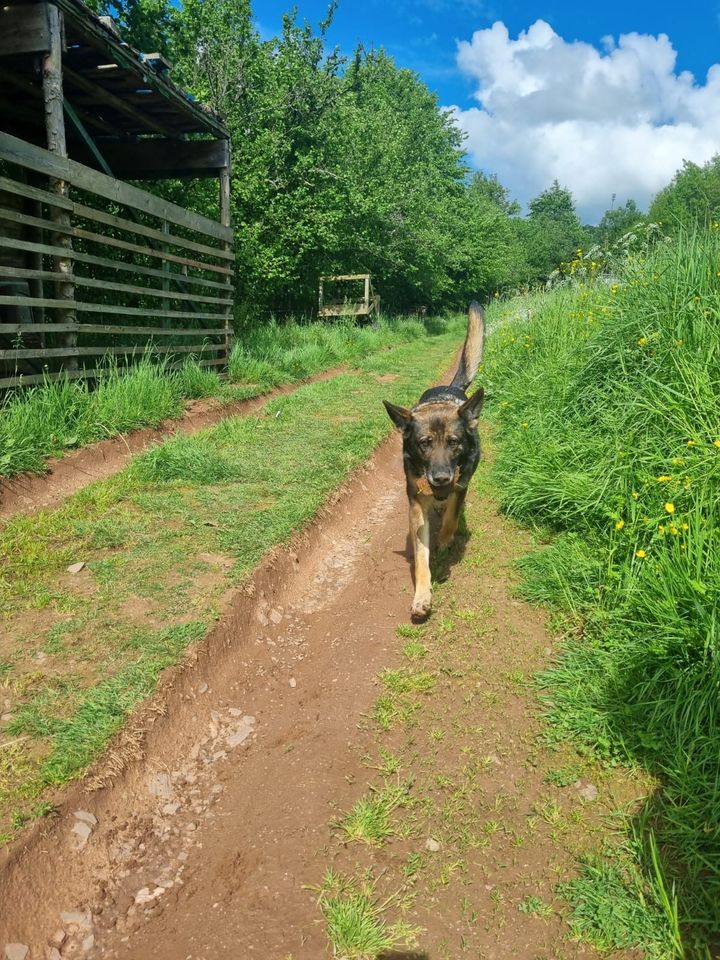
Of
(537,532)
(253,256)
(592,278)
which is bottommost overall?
(537,532)

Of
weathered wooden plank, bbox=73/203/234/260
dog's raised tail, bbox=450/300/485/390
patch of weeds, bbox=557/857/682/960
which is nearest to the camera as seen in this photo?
patch of weeds, bbox=557/857/682/960

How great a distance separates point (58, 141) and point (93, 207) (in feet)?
8.77

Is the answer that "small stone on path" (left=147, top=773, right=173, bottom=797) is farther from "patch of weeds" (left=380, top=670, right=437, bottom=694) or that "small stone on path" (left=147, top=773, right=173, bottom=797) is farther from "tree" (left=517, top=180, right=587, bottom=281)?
"tree" (left=517, top=180, right=587, bottom=281)

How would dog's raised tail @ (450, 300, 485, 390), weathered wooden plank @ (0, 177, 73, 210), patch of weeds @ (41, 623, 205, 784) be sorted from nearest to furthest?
patch of weeds @ (41, 623, 205, 784) → weathered wooden plank @ (0, 177, 73, 210) → dog's raised tail @ (450, 300, 485, 390)

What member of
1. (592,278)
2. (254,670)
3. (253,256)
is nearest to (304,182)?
(253,256)

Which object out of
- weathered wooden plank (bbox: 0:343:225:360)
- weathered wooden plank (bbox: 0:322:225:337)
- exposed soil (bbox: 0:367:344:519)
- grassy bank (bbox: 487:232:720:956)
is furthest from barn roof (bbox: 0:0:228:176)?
grassy bank (bbox: 487:232:720:956)

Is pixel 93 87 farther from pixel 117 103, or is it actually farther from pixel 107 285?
pixel 107 285

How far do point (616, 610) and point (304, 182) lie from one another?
14.5m

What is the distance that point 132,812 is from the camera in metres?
2.37

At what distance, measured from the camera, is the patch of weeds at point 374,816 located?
89.4 inches

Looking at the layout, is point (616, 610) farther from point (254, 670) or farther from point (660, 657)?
point (254, 670)

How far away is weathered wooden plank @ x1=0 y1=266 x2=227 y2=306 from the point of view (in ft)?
17.9

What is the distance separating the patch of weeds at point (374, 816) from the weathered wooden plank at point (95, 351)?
16.3 feet

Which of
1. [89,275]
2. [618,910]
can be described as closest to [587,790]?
[618,910]
